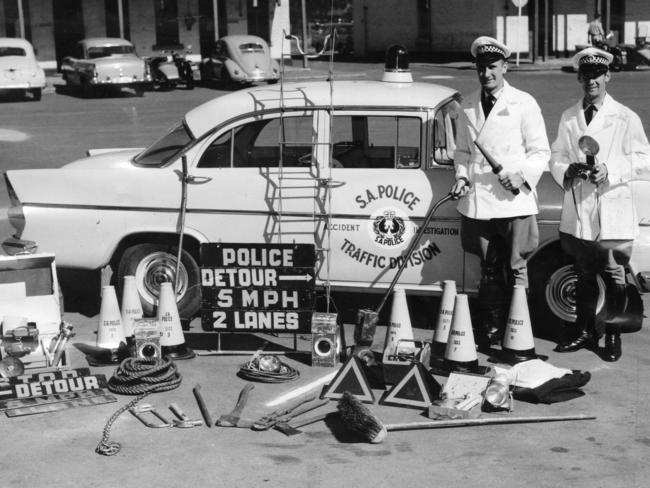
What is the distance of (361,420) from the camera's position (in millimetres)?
5754

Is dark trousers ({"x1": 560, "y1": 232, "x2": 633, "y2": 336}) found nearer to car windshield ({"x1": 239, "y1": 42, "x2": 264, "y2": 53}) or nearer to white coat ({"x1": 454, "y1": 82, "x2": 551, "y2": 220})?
white coat ({"x1": 454, "y1": 82, "x2": 551, "y2": 220})

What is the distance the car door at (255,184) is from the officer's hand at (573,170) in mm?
1793

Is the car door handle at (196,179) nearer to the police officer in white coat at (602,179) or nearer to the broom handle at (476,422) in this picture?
the police officer in white coat at (602,179)

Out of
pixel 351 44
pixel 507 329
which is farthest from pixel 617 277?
pixel 351 44

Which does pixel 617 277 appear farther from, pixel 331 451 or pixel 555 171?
pixel 331 451

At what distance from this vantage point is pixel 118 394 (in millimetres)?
6609

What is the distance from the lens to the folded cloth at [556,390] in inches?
250

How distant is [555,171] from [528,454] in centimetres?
232

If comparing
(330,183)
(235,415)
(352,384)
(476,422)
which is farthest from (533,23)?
(235,415)

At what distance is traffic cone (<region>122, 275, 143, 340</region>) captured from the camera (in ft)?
24.5

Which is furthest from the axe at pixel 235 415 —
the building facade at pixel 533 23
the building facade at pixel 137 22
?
the building facade at pixel 533 23

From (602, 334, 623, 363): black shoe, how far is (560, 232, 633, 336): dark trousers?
80 millimetres

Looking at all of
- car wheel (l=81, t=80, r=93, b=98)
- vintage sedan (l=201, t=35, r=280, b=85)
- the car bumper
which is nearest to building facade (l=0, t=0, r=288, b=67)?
vintage sedan (l=201, t=35, r=280, b=85)

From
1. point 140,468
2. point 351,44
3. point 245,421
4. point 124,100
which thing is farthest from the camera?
point 351,44
